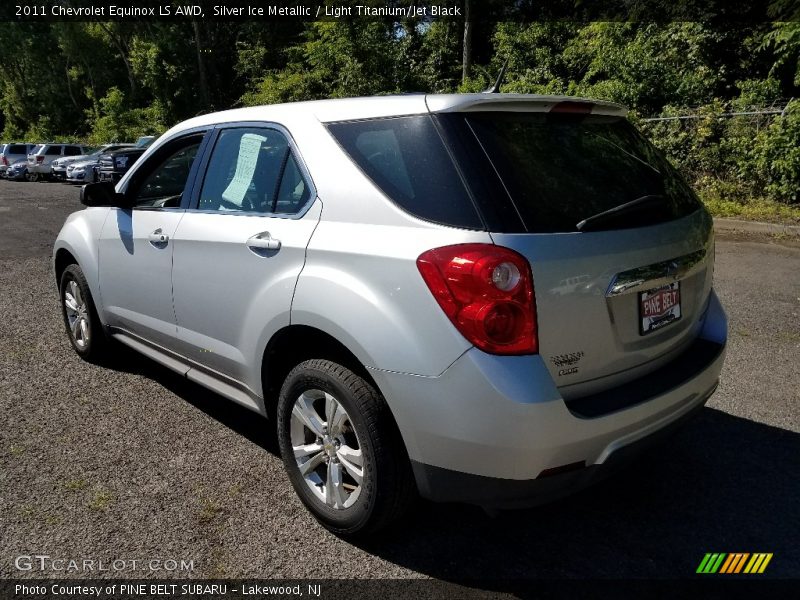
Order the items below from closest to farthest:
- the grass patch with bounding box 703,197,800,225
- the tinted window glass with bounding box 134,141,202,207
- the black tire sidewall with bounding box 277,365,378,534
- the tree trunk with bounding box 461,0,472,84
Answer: the black tire sidewall with bounding box 277,365,378,534
the tinted window glass with bounding box 134,141,202,207
the grass patch with bounding box 703,197,800,225
the tree trunk with bounding box 461,0,472,84

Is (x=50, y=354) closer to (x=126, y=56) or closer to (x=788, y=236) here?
(x=788, y=236)

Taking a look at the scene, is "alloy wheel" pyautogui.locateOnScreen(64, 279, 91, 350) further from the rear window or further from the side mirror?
the rear window

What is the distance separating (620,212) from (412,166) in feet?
2.60

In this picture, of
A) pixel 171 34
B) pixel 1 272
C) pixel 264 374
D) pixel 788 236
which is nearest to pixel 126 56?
pixel 171 34

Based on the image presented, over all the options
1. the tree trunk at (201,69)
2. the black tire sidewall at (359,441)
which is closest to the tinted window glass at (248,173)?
the black tire sidewall at (359,441)

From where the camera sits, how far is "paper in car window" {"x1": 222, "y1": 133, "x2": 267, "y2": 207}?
3.09 m

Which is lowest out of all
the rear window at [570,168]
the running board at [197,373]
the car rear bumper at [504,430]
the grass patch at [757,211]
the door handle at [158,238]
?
the grass patch at [757,211]

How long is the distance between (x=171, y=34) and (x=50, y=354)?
37.0 metres

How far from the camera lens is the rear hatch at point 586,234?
86.3 inches

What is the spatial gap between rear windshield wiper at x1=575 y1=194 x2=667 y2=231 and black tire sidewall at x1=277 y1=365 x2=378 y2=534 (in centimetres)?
104

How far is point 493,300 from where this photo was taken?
6.97 feet

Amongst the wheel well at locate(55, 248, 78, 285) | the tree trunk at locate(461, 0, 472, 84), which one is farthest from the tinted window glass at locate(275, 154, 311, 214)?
the tree trunk at locate(461, 0, 472, 84)

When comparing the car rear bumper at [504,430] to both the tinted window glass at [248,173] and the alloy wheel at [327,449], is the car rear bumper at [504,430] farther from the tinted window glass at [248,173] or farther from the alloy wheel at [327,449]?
the tinted window glass at [248,173]

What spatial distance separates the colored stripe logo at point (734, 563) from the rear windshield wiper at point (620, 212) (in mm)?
1368
